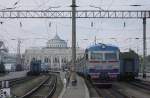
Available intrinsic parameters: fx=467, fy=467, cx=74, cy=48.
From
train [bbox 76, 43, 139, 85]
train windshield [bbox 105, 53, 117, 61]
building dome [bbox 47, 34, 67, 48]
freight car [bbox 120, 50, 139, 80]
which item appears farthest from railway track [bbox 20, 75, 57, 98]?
building dome [bbox 47, 34, 67, 48]

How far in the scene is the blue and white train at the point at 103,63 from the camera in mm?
35844

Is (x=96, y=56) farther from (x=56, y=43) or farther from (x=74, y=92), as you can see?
(x=56, y=43)

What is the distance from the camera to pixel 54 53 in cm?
15600

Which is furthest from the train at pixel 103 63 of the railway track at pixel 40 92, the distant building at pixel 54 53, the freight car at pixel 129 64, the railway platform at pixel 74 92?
the distant building at pixel 54 53

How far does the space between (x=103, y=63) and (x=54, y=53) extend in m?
120

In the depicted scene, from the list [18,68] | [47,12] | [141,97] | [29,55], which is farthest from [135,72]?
[29,55]

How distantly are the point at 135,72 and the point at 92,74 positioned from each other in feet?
62.7

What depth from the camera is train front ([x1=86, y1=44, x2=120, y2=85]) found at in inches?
1411

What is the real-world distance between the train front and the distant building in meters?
102

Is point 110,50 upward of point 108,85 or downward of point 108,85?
upward

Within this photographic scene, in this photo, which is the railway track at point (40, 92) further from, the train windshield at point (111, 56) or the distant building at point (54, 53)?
the distant building at point (54, 53)

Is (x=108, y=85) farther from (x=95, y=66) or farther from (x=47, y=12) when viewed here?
(x=47, y=12)

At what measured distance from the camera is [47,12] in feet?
193

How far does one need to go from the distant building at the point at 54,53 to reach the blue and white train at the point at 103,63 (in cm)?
10187
